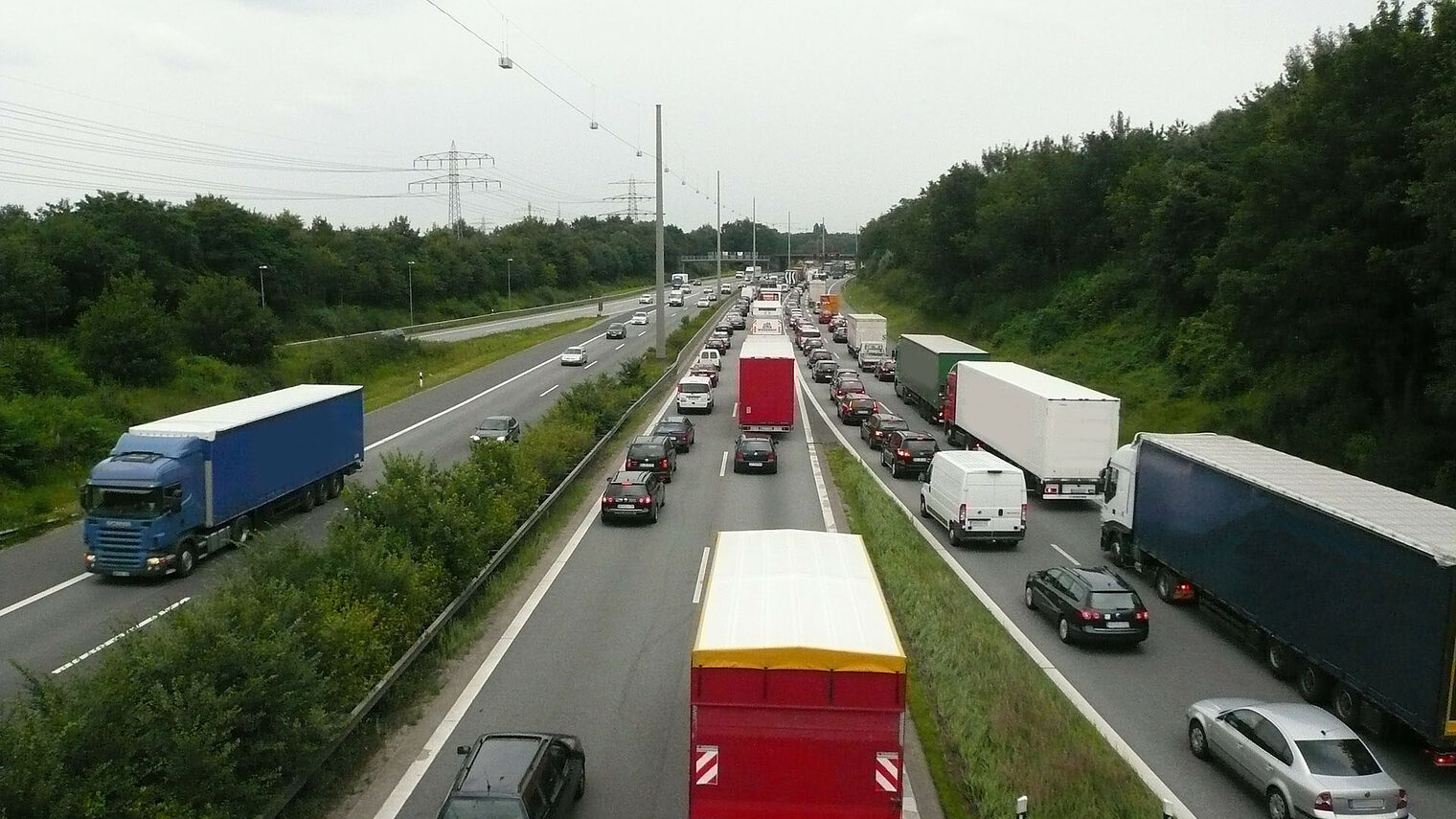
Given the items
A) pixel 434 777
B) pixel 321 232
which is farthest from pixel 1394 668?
pixel 321 232

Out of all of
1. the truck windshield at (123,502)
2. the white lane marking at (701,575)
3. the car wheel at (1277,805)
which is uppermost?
the truck windshield at (123,502)

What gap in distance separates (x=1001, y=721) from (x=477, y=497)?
1211cm

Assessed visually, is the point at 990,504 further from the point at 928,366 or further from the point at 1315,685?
the point at 928,366

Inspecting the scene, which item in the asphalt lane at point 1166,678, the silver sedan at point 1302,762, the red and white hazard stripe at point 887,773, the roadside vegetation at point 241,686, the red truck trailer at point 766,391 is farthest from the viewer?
the red truck trailer at point 766,391

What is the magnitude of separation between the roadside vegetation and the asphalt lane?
34.3 ft

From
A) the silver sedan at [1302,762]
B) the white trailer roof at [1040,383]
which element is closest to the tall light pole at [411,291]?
the white trailer roof at [1040,383]

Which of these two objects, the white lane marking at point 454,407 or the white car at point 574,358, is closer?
the white lane marking at point 454,407

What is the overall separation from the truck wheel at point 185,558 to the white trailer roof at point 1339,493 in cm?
2096

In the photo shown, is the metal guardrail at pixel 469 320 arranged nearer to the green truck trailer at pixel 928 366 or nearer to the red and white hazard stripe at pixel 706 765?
the green truck trailer at pixel 928 366

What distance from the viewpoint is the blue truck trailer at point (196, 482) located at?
22.1 metres

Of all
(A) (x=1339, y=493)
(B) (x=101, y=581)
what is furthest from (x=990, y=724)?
(B) (x=101, y=581)

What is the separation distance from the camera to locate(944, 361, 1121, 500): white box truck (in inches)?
1198

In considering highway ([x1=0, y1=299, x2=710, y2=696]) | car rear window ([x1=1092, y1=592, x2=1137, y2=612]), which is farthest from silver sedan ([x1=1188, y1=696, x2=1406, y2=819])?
highway ([x1=0, y1=299, x2=710, y2=696])

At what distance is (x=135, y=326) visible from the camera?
45.9 m
